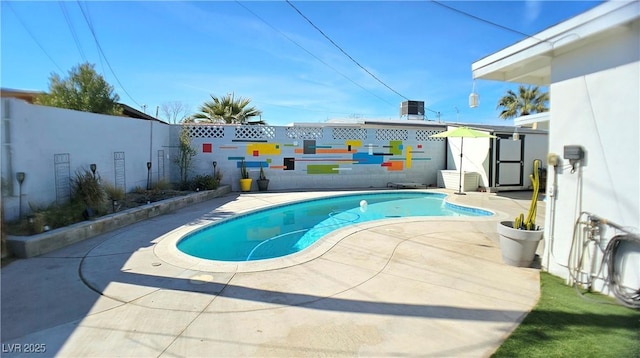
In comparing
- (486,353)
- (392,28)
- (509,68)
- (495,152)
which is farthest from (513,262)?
(495,152)

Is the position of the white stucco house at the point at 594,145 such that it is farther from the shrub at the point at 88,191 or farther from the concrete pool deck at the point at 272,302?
the shrub at the point at 88,191

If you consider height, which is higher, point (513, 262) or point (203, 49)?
point (203, 49)

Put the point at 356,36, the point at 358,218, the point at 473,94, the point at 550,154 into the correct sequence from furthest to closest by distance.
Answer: the point at 356,36
the point at 358,218
the point at 473,94
the point at 550,154

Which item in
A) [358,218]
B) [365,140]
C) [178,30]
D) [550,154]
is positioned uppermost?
[178,30]

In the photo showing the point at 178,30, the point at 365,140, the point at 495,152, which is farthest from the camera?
the point at 365,140

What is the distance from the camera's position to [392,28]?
10344mm

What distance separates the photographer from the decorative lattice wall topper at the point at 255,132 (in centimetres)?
1308

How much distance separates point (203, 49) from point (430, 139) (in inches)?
413

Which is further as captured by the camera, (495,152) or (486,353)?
(495,152)

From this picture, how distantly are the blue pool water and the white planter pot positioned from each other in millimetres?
3582

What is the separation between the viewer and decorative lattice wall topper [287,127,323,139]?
44.7 ft

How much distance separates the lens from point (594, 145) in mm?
3686

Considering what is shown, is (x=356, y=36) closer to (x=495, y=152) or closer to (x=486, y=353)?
(x=495, y=152)

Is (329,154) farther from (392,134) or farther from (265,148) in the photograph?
(392,134)
